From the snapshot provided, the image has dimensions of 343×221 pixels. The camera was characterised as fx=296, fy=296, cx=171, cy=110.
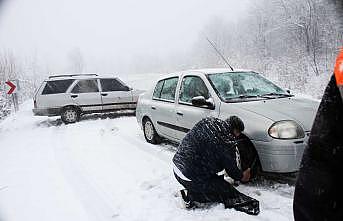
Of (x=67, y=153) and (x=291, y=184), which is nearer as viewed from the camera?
(x=291, y=184)

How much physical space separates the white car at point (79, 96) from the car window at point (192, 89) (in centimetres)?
658

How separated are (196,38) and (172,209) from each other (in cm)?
5891

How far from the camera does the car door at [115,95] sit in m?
11.7

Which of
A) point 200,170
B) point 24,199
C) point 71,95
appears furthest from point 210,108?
point 71,95

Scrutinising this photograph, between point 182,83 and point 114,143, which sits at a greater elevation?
point 182,83

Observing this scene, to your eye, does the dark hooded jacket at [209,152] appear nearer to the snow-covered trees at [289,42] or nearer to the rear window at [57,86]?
the rear window at [57,86]

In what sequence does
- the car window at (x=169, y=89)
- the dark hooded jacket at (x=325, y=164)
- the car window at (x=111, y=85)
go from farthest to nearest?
the car window at (x=111, y=85), the car window at (x=169, y=89), the dark hooded jacket at (x=325, y=164)

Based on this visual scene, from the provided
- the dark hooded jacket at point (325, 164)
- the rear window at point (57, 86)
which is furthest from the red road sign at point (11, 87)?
the dark hooded jacket at point (325, 164)

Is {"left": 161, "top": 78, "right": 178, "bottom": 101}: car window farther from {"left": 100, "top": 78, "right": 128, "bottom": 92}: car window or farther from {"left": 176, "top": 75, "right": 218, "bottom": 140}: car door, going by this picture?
{"left": 100, "top": 78, "right": 128, "bottom": 92}: car window

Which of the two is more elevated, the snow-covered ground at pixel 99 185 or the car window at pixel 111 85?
the car window at pixel 111 85

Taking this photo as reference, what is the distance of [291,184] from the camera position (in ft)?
13.4

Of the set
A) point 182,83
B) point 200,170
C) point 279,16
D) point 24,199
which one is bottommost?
point 24,199

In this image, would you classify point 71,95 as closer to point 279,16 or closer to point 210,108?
point 210,108

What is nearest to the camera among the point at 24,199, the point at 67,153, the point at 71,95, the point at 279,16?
the point at 24,199
